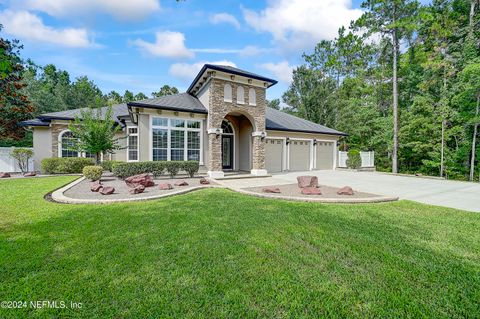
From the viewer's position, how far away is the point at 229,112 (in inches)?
488

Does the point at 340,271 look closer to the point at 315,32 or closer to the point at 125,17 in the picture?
the point at 125,17

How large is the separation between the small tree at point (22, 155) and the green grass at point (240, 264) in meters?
11.5

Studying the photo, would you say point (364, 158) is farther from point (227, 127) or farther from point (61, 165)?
point (61, 165)

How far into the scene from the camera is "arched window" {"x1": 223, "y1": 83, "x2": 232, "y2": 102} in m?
A: 12.1

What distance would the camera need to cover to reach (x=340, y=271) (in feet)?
8.83

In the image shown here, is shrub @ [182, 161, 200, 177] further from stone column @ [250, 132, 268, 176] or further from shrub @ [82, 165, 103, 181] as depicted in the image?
shrub @ [82, 165, 103, 181]

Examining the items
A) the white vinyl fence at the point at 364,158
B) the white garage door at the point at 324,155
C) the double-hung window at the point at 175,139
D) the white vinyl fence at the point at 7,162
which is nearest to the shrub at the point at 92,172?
the double-hung window at the point at 175,139

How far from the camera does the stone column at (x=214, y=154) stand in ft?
38.9

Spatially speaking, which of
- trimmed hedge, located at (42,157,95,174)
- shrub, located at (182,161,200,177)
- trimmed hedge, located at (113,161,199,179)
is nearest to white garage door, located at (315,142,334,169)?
shrub, located at (182,161,200,177)

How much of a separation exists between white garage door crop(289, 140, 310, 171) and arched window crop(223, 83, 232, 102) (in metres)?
6.77

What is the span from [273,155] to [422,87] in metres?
14.9

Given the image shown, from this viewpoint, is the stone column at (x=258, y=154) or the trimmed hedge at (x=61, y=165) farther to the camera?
the stone column at (x=258, y=154)

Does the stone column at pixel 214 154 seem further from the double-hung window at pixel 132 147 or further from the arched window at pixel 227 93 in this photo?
the double-hung window at pixel 132 147

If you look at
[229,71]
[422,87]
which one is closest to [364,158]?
[422,87]
